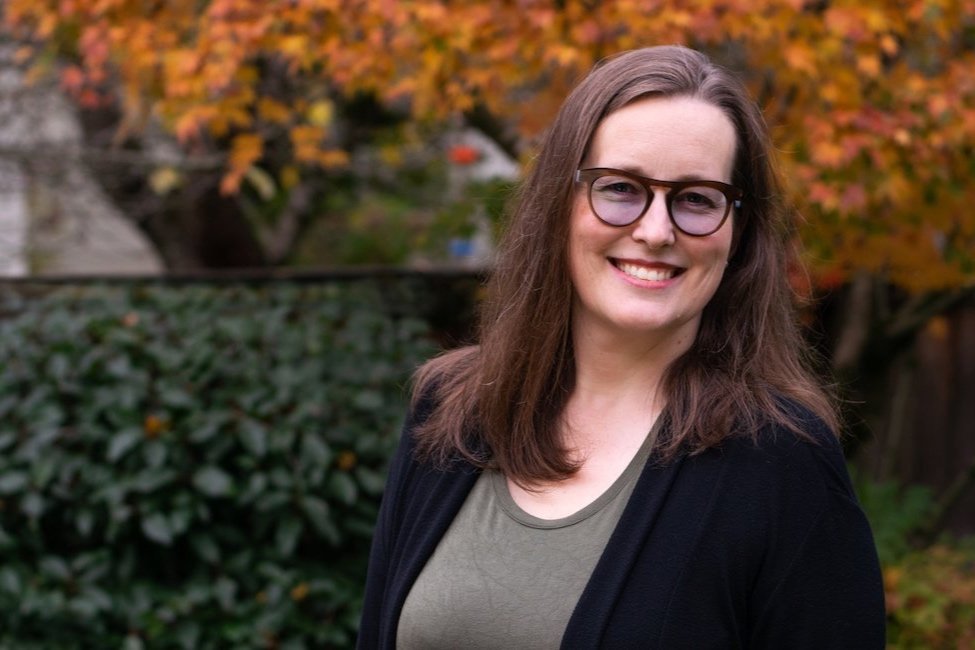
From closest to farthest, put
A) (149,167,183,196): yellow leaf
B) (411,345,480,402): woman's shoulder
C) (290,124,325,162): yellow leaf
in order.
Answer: (411,345,480,402): woman's shoulder < (290,124,325,162): yellow leaf < (149,167,183,196): yellow leaf

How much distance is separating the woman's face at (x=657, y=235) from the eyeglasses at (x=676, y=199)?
11mm

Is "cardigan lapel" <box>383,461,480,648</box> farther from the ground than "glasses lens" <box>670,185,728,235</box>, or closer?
closer

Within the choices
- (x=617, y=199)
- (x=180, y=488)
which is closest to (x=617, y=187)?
(x=617, y=199)

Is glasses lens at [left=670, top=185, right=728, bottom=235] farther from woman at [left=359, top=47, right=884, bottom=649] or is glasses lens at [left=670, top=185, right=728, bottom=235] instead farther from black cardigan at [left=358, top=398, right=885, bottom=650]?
black cardigan at [left=358, top=398, right=885, bottom=650]

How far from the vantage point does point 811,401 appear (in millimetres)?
1812

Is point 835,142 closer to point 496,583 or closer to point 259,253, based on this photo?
point 496,583

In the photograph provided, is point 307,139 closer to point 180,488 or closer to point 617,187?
point 180,488

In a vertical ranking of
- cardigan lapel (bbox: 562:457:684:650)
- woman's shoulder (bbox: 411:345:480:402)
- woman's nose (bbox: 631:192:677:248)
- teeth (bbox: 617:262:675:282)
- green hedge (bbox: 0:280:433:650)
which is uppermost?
woman's nose (bbox: 631:192:677:248)

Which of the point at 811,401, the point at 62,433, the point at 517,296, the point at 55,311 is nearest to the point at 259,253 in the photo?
the point at 55,311

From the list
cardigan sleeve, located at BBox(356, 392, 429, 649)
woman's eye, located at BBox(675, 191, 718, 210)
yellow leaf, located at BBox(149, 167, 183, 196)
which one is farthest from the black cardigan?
yellow leaf, located at BBox(149, 167, 183, 196)

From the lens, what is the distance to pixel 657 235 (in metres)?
1.83

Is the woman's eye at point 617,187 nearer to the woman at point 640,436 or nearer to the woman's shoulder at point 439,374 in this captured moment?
the woman at point 640,436

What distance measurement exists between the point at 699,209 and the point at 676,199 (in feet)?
0.14

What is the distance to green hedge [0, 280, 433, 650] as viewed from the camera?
3928mm
